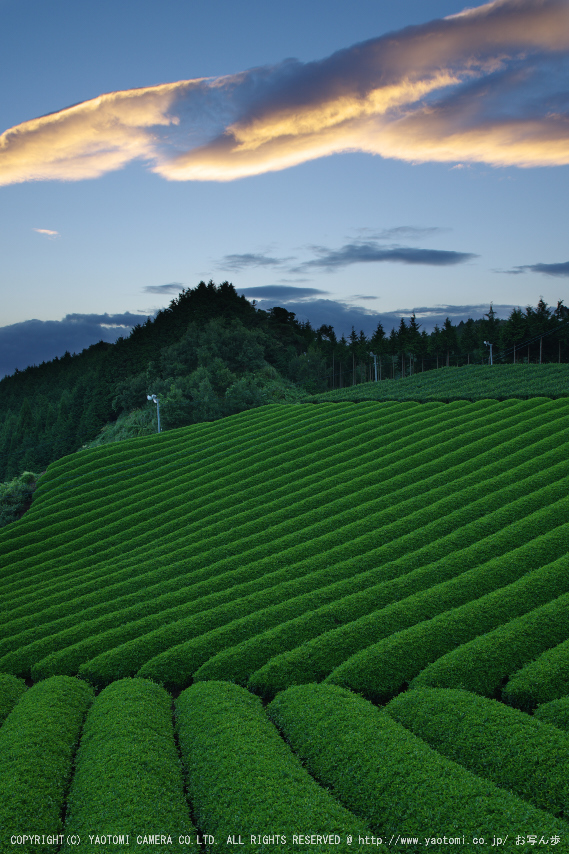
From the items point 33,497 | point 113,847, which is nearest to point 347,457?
point 33,497

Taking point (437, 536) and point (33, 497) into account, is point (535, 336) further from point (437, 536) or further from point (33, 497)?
point (33, 497)

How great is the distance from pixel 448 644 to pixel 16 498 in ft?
98.8

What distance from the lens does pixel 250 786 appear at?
8.61 m

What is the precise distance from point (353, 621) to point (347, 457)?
15.8 meters

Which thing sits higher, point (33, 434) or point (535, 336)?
point (535, 336)

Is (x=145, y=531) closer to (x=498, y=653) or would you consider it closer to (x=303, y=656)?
(x=303, y=656)

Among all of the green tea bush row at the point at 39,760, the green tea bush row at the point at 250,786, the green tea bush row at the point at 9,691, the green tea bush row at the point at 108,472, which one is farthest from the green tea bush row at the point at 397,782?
the green tea bush row at the point at 108,472

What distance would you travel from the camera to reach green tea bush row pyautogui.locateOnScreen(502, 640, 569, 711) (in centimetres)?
1106

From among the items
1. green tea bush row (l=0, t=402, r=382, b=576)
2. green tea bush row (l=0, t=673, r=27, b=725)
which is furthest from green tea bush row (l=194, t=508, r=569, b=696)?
green tea bush row (l=0, t=402, r=382, b=576)

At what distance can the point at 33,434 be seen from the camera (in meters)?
101

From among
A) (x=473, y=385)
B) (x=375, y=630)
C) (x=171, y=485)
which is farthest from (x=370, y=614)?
(x=473, y=385)

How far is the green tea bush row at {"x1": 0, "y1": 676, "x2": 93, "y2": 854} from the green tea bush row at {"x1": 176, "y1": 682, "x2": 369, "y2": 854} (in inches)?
91.8

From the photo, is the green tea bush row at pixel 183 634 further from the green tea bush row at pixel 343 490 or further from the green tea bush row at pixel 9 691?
the green tea bush row at pixel 343 490

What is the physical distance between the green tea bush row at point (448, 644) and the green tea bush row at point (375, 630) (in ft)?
0.27
